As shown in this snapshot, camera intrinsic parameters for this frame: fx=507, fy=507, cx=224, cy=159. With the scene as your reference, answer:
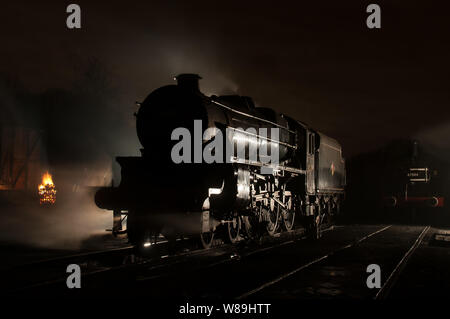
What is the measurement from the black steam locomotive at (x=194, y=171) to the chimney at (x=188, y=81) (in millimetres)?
21

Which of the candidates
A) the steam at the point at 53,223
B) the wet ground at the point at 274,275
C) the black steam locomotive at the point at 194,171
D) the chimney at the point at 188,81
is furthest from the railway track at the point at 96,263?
the chimney at the point at 188,81

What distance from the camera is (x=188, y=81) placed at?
10.8m

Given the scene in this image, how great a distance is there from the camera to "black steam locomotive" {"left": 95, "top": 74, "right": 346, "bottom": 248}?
32.3 ft

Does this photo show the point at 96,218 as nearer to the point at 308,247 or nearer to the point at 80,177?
the point at 308,247

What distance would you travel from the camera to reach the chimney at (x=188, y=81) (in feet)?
35.3

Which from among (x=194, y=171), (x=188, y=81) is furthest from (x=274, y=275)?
(x=188, y=81)

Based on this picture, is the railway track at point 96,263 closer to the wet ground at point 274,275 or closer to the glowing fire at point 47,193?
the wet ground at point 274,275

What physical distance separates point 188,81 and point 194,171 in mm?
2022

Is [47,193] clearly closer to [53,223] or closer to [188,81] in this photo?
[53,223]

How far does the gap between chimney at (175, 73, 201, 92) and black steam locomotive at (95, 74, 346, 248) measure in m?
0.02

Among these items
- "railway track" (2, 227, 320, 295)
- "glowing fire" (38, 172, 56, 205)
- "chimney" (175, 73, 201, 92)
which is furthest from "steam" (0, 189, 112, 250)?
"chimney" (175, 73, 201, 92)

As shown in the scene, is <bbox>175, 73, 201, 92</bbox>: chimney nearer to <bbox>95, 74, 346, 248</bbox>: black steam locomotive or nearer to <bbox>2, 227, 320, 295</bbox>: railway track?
<bbox>95, 74, 346, 248</bbox>: black steam locomotive

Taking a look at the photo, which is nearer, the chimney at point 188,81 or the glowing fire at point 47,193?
the chimney at point 188,81

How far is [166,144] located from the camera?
34.4 ft
